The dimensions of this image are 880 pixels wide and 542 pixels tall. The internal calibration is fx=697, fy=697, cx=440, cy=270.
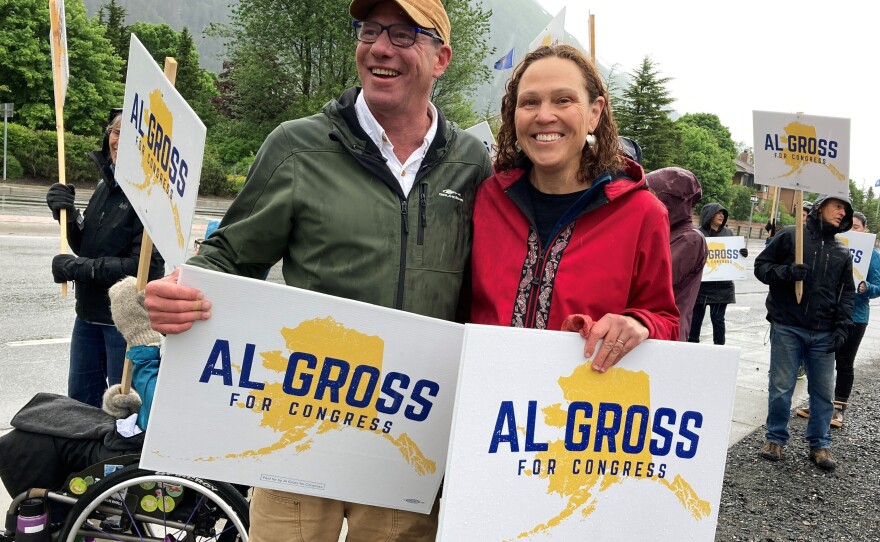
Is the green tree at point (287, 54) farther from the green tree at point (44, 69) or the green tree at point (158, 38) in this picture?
the green tree at point (158, 38)

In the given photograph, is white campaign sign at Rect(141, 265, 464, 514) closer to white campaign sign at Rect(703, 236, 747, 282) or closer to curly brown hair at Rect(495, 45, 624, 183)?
curly brown hair at Rect(495, 45, 624, 183)

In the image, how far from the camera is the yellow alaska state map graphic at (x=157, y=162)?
2.11 metres

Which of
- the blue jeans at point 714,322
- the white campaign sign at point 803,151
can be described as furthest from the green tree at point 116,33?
the white campaign sign at point 803,151

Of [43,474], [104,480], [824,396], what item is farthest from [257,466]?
[824,396]

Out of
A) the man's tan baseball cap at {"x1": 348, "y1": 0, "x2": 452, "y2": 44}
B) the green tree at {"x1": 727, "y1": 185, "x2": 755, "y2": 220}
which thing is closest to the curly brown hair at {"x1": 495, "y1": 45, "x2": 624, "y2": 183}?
the man's tan baseball cap at {"x1": 348, "y1": 0, "x2": 452, "y2": 44}

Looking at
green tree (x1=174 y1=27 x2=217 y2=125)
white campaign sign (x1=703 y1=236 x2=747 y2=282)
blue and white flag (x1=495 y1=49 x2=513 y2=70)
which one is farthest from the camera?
green tree (x1=174 y1=27 x2=217 y2=125)

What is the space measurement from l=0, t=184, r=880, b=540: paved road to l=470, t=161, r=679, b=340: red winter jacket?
3126 millimetres

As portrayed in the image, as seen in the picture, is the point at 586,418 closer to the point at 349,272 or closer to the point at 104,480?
the point at 349,272

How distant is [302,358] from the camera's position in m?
1.76

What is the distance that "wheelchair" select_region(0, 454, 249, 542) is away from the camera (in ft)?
9.00

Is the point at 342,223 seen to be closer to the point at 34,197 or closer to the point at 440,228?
the point at 440,228

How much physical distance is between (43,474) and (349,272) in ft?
6.15

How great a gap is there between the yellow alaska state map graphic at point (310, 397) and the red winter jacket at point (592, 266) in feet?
1.25

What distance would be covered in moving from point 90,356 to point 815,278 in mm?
5236
